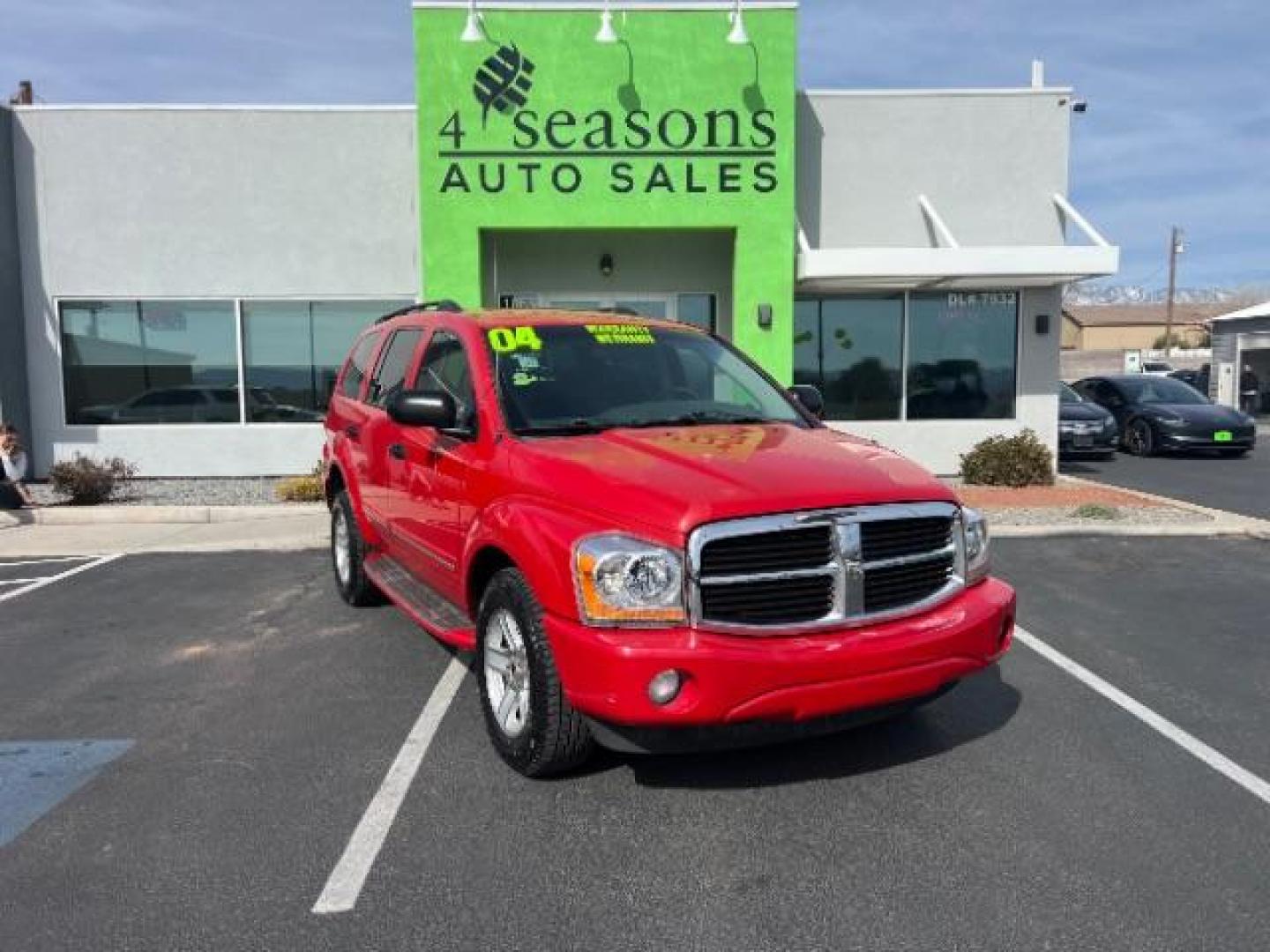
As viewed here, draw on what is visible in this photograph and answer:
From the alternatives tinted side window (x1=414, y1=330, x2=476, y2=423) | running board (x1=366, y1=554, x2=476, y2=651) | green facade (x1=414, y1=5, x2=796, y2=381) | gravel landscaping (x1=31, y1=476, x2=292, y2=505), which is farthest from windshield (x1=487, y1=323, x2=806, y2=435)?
green facade (x1=414, y1=5, x2=796, y2=381)

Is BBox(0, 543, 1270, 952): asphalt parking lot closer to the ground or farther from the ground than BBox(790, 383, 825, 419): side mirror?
closer to the ground

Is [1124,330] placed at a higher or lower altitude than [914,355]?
higher

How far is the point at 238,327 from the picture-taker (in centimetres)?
1308

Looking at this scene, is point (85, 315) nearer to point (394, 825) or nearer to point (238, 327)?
point (238, 327)

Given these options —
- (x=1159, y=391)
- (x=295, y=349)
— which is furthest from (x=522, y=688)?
(x=1159, y=391)

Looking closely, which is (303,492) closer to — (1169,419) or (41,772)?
(41,772)

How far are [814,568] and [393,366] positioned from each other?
337cm

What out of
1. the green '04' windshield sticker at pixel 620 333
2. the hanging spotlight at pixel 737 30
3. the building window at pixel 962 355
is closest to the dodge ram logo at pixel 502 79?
the hanging spotlight at pixel 737 30

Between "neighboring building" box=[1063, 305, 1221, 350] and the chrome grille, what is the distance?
8582 cm

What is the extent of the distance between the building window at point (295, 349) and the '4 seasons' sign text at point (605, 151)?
2354mm

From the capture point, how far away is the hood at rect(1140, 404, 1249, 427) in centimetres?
1741

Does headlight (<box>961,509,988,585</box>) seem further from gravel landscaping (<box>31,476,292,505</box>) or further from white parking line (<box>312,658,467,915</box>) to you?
gravel landscaping (<box>31,476,292,505</box>)

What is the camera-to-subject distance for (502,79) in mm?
11883

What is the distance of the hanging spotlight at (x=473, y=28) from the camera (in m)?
11.4
